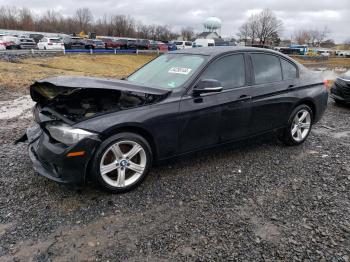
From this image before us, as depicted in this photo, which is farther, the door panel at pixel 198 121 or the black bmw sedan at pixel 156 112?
the door panel at pixel 198 121

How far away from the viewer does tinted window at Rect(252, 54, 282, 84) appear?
439cm

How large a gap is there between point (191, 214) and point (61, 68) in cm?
1848

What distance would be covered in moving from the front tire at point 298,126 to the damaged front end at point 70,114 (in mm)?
2494

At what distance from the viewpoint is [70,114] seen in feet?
11.3

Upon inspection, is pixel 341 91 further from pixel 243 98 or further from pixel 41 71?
pixel 41 71

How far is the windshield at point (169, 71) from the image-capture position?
12.6 feet

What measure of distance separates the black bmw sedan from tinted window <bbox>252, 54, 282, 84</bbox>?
0.02m

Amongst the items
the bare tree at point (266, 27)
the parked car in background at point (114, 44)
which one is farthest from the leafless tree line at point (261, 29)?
the parked car in background at point (114, 44)

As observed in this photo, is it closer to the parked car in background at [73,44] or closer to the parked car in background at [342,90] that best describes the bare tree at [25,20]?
the parked car in background at [73,44]

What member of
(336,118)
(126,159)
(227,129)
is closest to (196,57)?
(227,129)

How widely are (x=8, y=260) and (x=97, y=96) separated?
6.94ft

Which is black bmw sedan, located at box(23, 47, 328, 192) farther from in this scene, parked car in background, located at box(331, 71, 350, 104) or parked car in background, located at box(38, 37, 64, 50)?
parked car in background, located at box(38, 37, 64, 50)

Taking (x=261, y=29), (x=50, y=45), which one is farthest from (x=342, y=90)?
(x=261, y=29)

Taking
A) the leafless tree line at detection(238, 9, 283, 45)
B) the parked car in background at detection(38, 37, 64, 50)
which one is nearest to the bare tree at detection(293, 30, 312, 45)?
the leafless tree line at detection(238, 9, 283, 45)
